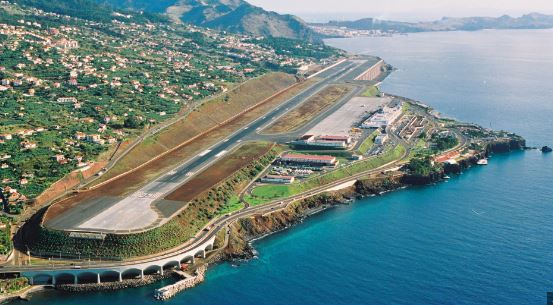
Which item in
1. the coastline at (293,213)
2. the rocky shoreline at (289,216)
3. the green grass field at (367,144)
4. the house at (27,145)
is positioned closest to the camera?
the coastline at (293,213)

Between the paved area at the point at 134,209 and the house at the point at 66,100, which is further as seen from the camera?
the house at the point at 66,100

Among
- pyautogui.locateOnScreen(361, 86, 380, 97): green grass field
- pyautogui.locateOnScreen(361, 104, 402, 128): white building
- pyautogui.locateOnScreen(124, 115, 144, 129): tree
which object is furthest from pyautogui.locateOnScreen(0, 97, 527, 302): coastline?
pyautogui.locateOnScreen(361, 86, 380, 97): green grass field

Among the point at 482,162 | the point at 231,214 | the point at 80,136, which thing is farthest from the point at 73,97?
the point at 482,162

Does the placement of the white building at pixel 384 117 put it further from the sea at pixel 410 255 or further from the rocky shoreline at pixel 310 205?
the sea at pixel 410 255

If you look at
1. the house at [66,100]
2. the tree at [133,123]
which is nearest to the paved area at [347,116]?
the tree at [133,123]

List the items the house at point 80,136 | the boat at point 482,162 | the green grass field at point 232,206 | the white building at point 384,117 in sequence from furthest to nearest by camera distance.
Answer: the white building at point 384,117 < the boat at point 482,162 < the house at point 80,136 < the green grass field at point 232,206

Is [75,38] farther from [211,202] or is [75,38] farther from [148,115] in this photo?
[211,202]

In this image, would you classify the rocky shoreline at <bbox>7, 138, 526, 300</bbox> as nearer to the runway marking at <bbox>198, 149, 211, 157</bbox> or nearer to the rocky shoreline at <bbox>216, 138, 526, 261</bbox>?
the rocky shoreline at <bbox>216, 138, 526, 261</bbox>
